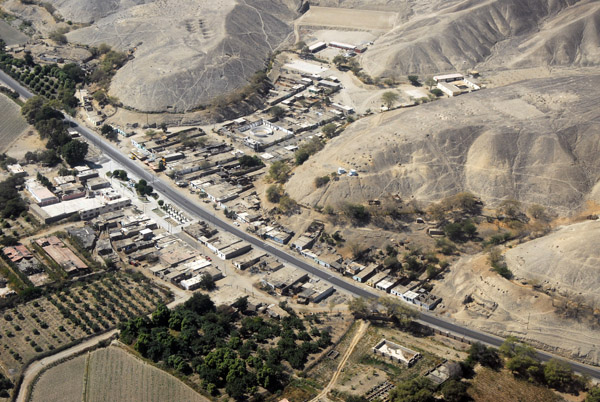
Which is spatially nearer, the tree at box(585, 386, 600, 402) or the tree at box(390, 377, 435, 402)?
the tree at box(390, 377, 435, 402)

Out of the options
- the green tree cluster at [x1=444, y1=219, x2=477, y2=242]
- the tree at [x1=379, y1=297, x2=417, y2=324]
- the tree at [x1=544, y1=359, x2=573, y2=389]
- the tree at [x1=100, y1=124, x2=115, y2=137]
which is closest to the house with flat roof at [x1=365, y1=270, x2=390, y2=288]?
the tree at [x1=379, y1=297, x2=417, y2=324]

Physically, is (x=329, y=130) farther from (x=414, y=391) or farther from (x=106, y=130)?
(x=414, y=391)

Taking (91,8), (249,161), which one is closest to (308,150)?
(249,161)

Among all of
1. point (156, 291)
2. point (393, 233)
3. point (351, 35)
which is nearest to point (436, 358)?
point (393, 233)

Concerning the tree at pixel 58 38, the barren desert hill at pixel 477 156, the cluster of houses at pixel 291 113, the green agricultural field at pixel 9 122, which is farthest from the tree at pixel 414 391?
the tree at pixel 58 38

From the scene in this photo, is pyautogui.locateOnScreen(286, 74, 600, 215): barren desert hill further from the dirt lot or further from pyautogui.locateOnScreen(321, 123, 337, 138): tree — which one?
the dirt lot
